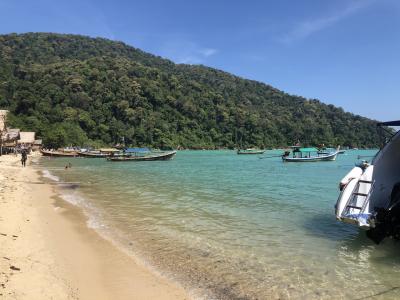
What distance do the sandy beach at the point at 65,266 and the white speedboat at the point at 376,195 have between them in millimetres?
5635

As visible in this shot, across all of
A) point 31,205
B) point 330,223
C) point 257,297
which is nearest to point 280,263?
point 257,297

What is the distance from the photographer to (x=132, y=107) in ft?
447

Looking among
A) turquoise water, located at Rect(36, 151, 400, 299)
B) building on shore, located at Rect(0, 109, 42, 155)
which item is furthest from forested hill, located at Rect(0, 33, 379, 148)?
turquoise water, located at Rect(36, 151, 400, 299)

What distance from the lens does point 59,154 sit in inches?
2790

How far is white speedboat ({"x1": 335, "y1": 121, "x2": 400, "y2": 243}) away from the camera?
9.85 meters

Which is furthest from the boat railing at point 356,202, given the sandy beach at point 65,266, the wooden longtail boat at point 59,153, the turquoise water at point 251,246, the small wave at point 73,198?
the wooden longtail boat at point 59,153

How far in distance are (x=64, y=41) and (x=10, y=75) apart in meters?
73.6

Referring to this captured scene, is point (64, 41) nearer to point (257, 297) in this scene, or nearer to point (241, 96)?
point (241, 96)

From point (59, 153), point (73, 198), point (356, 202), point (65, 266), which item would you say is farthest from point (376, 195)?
point (59, 153)

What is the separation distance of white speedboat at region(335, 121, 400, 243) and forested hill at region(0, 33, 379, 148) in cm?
8328

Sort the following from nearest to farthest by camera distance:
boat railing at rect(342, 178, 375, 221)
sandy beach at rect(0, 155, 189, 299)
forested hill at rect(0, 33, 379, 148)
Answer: sandy beach at rect(0, 155, 189, 299)
boat railing at rect(342, 178, 375, 221)
forested hill at rect(0, 33, 379, 148)

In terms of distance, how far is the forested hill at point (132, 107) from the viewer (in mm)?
110250

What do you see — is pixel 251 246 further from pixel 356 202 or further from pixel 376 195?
pixel 376 195

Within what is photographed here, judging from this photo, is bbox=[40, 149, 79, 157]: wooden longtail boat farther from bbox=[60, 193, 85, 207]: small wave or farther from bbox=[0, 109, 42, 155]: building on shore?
bbox=[60, 193, 85, 207]: small wave
